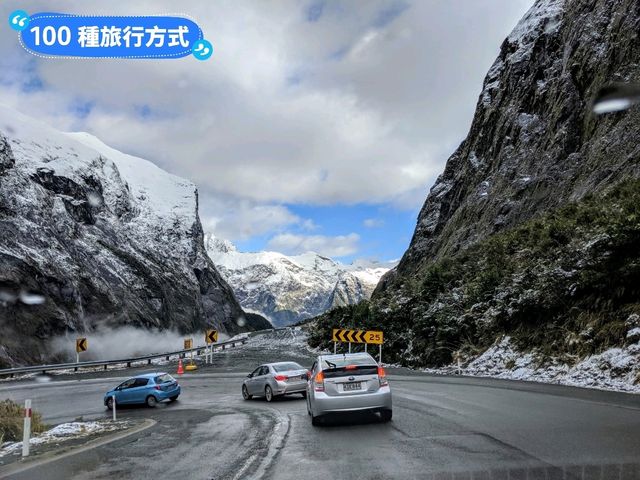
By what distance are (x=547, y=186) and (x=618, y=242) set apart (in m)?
25.8

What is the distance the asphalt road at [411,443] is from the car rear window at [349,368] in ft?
3.54

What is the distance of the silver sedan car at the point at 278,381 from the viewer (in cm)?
1955

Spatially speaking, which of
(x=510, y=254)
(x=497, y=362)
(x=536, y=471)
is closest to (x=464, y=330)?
(x=497, y=362)

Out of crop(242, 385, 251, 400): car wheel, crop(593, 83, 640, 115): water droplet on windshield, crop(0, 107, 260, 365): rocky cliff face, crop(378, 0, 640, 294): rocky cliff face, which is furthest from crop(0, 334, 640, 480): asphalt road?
crop(0, 107, 260, 365): rocky cliff face

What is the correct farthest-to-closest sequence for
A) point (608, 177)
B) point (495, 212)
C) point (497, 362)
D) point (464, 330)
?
1. point (495, 212)
2. point (608, 177)
3. point (464, 330)
4. point (497, 362)

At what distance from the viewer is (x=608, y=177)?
34281 millimetres

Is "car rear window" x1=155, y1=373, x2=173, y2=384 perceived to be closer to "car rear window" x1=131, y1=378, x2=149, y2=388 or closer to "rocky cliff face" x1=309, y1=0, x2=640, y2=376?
"car rear window" x1=131, y1=378, x2=149, y2=388

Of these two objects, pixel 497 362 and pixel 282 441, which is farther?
pixel 497 362

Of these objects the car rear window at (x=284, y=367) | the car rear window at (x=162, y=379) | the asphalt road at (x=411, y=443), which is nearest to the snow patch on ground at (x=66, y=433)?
the asphalt road at (x=411, y=443)

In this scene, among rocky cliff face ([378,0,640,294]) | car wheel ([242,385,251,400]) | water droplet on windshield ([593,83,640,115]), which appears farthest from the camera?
rocky cliff face ([378,0,640,294])

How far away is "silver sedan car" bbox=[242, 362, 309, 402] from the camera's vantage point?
19547 millimetres

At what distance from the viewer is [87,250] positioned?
337 ft

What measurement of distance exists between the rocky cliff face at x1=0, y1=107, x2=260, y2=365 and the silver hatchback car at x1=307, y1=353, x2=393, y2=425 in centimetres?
6091

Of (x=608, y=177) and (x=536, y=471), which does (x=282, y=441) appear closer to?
(x=536, y=471)
